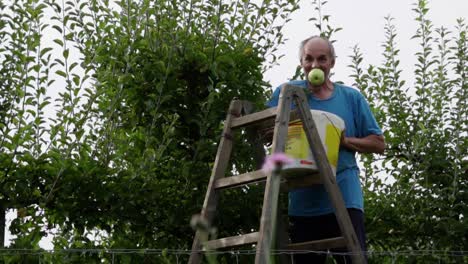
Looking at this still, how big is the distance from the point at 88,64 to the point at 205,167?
74cm

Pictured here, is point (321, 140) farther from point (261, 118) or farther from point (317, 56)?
point (317, 56)

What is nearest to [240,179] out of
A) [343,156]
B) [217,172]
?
[217,172]

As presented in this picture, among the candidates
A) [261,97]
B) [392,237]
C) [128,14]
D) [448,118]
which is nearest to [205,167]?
[261,97]

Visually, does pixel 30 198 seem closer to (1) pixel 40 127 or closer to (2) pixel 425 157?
(1) pixel 40 127

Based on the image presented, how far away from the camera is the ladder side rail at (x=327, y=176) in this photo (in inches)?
142

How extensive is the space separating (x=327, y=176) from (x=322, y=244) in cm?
29

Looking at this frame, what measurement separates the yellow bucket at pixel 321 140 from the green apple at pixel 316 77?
0.12m

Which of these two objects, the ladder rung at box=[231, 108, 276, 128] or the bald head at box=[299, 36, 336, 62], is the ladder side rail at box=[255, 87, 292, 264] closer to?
the ladder rung at box=[231, 108, 276, 128]

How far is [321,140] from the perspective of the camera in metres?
3.68

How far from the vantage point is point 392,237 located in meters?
4.96

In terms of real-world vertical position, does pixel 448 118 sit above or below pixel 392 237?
above

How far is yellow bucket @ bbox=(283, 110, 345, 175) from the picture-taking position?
12.1 ft

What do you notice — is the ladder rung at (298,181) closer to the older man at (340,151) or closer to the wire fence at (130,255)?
the older man at (340,151)

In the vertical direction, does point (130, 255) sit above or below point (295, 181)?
below
